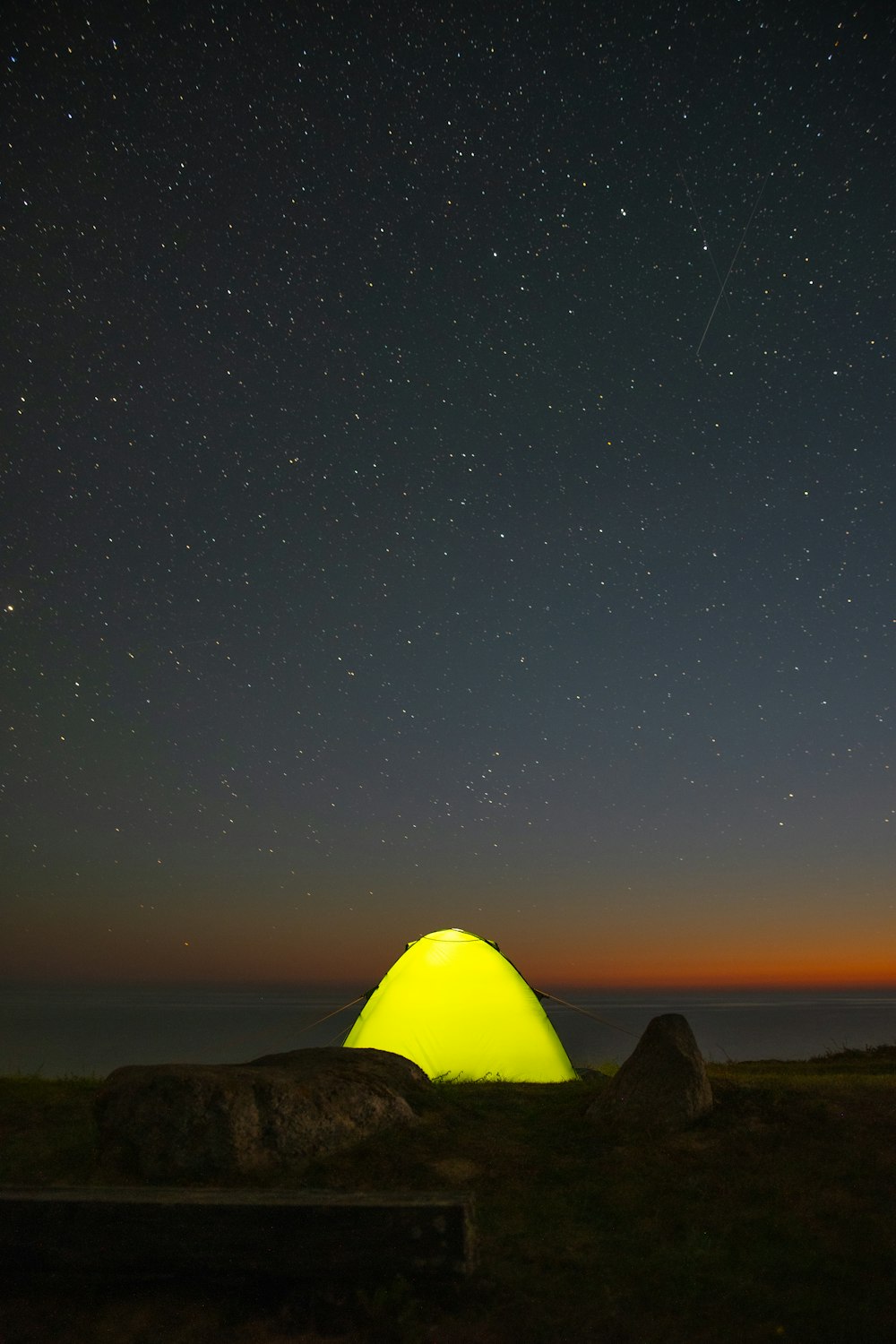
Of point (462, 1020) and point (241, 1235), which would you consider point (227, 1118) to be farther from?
point (462, 1020)

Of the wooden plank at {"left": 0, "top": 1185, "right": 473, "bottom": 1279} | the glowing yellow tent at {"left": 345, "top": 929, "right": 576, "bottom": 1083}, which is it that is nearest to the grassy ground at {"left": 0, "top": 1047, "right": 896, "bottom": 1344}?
the wooden plank at {"left": 0, "top": 1185, "right": 473, "bottom": 1279}

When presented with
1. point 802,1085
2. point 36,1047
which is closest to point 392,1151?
point 802,1085

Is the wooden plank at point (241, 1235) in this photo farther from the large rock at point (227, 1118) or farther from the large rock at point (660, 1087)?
the large rock at point (660, 1087)

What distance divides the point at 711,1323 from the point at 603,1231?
1.21 m

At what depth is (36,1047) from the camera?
48750 millimetres

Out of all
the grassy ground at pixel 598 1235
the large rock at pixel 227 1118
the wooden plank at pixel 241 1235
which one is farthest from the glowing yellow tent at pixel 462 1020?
the wooden plank at pixel 241 1235

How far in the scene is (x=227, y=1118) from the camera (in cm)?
748

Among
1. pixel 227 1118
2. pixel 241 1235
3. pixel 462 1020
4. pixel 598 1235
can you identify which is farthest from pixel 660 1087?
pixel 462 1020

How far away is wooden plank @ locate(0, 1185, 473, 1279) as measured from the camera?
5664 mm

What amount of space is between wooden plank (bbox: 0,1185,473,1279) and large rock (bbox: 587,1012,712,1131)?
10.00 ft

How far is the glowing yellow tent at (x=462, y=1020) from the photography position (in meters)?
13.7

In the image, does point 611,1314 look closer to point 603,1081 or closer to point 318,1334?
point 318,1334

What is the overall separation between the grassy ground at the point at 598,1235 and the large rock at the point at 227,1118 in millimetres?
259

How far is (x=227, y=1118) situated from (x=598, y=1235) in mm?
3178
